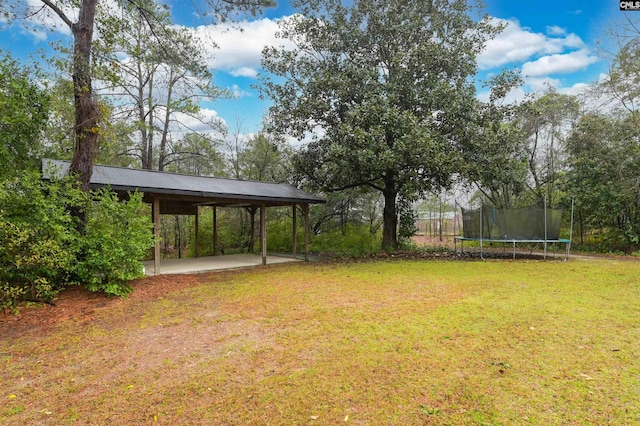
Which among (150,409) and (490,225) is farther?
(490,225)

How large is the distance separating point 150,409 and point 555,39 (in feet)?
42.8

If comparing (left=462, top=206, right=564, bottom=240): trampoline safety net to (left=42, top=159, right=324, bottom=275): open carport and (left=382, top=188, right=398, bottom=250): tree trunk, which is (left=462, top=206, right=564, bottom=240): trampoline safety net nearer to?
(left=382, top=188, right=398, bottom=250): tree trunk

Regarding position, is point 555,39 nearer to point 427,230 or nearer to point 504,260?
point 504,260

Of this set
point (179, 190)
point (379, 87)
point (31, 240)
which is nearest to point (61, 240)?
point (31, 240)

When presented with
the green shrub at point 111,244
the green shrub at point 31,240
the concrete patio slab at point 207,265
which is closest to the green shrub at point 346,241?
the concrete patio slab at point 207,265

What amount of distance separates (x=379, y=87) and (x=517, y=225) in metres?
5.60

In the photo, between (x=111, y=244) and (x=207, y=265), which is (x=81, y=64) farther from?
(x=207, y=265)

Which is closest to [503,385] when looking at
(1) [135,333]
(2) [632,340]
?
(2) [632,340]

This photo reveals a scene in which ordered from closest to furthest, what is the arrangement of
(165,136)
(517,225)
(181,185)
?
(181,185) < (517,225) < (165,136)

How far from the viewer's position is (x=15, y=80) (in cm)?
565

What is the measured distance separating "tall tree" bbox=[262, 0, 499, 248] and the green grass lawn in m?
4.58

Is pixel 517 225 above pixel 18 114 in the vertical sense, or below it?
below

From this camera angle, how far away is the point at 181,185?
25.8 feet

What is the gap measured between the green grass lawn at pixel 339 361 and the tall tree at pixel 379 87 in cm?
458
